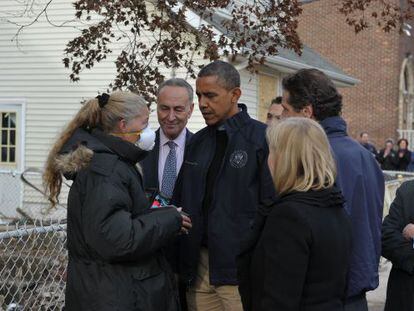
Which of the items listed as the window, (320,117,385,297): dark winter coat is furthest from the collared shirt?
the window

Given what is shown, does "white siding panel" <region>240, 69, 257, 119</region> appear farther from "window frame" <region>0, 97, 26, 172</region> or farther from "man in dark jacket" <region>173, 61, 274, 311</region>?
"man in dark jacket" <region>173, 61, 274, 311</region>

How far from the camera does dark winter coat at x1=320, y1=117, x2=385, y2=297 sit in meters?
3.09

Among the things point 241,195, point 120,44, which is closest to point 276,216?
point 241,195

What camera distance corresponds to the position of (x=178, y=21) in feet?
19.5

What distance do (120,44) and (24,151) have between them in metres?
3.69

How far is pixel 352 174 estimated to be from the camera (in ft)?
10.2

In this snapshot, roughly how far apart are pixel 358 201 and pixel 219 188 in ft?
2.46

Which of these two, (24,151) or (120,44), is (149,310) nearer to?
(120,44)

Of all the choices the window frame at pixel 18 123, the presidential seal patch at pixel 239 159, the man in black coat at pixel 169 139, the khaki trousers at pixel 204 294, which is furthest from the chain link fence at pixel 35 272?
the window frame at pixel 18 123

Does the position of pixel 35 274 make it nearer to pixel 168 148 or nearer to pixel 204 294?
pixel 168 148

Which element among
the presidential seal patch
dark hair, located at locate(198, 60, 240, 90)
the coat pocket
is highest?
dark hair, located at locate(198, 60, 240, 90)

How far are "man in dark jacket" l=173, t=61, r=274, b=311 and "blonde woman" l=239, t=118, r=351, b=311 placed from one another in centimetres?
63

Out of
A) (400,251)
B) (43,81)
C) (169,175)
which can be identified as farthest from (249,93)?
(400,251)

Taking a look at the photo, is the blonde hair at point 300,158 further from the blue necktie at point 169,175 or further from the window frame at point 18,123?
the window frame at point 18,123
